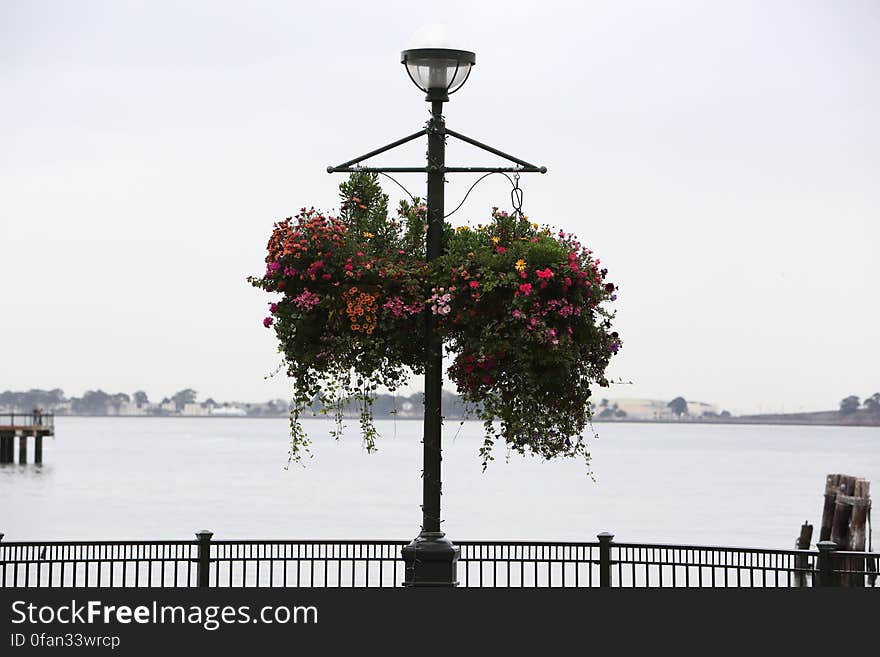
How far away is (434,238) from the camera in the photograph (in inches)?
424

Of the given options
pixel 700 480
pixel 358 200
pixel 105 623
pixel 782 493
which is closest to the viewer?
pixel 105 623

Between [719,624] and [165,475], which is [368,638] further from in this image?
[165,475]

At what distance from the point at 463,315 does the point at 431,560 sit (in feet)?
6.44

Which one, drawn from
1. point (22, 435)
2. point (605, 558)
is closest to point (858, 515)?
point (605, 558)

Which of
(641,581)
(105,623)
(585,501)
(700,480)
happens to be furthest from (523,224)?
(700,480)

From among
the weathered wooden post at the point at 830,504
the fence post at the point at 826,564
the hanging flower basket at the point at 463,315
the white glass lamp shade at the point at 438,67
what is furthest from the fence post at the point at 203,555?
the weathered wooden post at the point at 830,504

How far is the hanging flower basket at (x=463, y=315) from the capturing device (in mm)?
10352

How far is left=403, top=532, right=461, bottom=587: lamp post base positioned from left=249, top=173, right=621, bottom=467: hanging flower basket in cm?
82

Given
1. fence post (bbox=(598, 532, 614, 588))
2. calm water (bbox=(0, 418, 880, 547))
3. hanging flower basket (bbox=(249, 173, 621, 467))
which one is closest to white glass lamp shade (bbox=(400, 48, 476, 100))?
hanging flower basket (bbox=(249, 173, 621, 467))

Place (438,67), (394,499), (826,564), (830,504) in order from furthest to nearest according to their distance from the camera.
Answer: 1. (394,499)
2. (830,504)
3. (826,564)
4. (438,67)

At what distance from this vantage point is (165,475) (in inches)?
3538

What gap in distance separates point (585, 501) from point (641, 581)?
37176 mm

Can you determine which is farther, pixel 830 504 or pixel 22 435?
pixel 22 435

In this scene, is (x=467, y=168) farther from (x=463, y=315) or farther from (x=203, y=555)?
(x=203, y=555)
